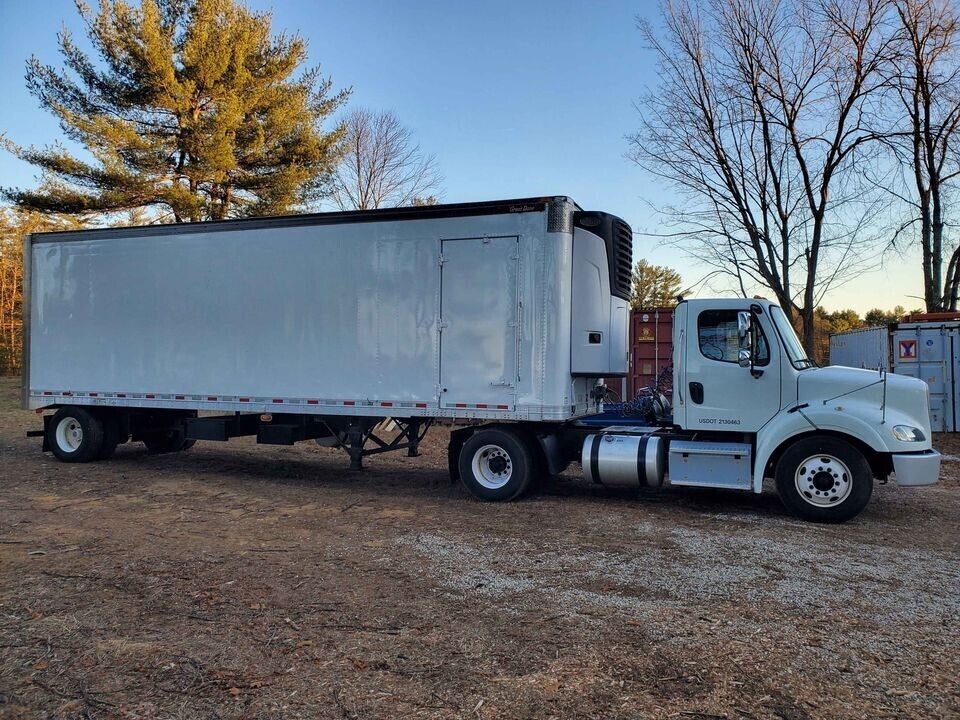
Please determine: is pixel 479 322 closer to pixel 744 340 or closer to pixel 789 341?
pixel 744 340

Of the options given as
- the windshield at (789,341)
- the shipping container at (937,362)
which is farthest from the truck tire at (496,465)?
the shipping container at (937,362)

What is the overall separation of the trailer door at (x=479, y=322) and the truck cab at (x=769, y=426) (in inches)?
53.1

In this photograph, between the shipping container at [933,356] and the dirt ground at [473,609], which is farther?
the shipping container at [933,356]

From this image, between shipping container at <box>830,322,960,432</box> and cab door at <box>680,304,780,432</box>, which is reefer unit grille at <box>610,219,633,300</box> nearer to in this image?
cab door at <box>680,304,780,432</box>

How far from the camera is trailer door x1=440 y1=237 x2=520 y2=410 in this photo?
8.38m

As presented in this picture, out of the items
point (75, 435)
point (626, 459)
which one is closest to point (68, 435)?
point (75, 435)

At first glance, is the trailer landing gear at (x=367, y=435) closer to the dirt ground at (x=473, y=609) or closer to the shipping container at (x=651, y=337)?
the dirt ground at (x=473, y=609)

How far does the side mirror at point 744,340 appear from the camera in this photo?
25.7 feet

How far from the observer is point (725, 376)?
26.4 ft

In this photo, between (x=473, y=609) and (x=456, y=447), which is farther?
(x=456, y=447)

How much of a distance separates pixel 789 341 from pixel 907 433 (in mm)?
1464

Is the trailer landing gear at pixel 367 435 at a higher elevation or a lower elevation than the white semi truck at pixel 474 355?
lower

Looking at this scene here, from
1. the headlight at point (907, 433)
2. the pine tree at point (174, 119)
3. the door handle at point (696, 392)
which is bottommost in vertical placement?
the headlight at point (907, 433)

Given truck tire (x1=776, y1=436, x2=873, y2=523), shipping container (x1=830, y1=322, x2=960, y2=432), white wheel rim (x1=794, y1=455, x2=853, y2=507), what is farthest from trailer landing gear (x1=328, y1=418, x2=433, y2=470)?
shipping container (x1=830, y1=322, x2=960, y2=432)
